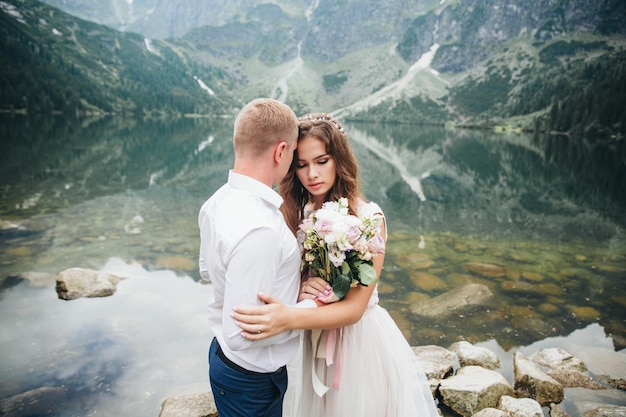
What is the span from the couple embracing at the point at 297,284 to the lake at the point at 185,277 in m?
3.59

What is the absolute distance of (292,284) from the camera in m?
2.48

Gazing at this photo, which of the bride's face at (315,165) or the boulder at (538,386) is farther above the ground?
the bride's face at (315,165)

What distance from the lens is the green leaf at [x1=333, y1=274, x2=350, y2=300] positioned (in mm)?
2619

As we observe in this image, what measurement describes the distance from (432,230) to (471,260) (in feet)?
11.3

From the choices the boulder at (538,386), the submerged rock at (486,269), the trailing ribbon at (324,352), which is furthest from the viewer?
the submerged rock at (486,269)

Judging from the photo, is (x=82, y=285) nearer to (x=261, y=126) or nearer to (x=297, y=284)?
(x=297, y=284)

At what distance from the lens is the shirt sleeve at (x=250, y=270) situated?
2037 mm

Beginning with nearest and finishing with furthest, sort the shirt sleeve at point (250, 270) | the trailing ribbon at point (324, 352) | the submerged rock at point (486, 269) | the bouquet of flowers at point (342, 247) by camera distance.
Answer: the shirt sleeve at point (250, 270), the bouquet of flowers at point (342, 247), the trailing ribbon at point (324, 352), the submerged rock at point (486, 269)

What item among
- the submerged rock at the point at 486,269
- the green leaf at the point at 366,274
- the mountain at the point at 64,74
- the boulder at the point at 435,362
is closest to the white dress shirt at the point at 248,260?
the green leaf at the point at 366,274

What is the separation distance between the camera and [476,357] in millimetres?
6488

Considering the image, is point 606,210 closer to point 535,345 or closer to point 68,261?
point 535,345

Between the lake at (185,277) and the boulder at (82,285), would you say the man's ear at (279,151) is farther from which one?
the boulder at (82,285)

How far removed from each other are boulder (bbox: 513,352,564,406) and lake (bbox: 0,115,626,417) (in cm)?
21

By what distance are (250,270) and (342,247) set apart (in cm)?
71
